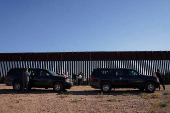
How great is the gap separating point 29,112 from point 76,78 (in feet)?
50.0

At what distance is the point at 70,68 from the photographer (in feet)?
72.5

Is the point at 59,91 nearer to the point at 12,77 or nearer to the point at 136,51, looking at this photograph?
the point at 12,77

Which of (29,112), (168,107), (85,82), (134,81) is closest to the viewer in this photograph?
(29,112)

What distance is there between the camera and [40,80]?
1305 centimetres

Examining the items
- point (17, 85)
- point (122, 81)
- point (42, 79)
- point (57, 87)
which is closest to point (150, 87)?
point (122, 81)

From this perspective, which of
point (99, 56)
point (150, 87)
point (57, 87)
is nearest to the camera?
point (150, 87)

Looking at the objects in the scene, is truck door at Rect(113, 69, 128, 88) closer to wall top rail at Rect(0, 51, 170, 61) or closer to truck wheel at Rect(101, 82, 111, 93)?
truck wheel at Rect(101, 82, 111, 93)

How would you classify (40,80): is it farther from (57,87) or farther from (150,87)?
(150,87)

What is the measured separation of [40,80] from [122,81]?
618 centimetres

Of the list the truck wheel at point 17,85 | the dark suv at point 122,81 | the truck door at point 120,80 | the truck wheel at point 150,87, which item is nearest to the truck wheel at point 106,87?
the dark suv at point 122,81

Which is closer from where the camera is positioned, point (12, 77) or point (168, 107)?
point (168, 107)

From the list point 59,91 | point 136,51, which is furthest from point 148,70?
point 59,91

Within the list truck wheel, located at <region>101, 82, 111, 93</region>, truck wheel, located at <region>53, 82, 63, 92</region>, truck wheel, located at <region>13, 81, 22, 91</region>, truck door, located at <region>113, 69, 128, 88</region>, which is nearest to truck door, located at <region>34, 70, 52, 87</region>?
truck wheel, located at <region>53, 82, 63, 92</region>

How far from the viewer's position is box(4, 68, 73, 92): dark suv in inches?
510
